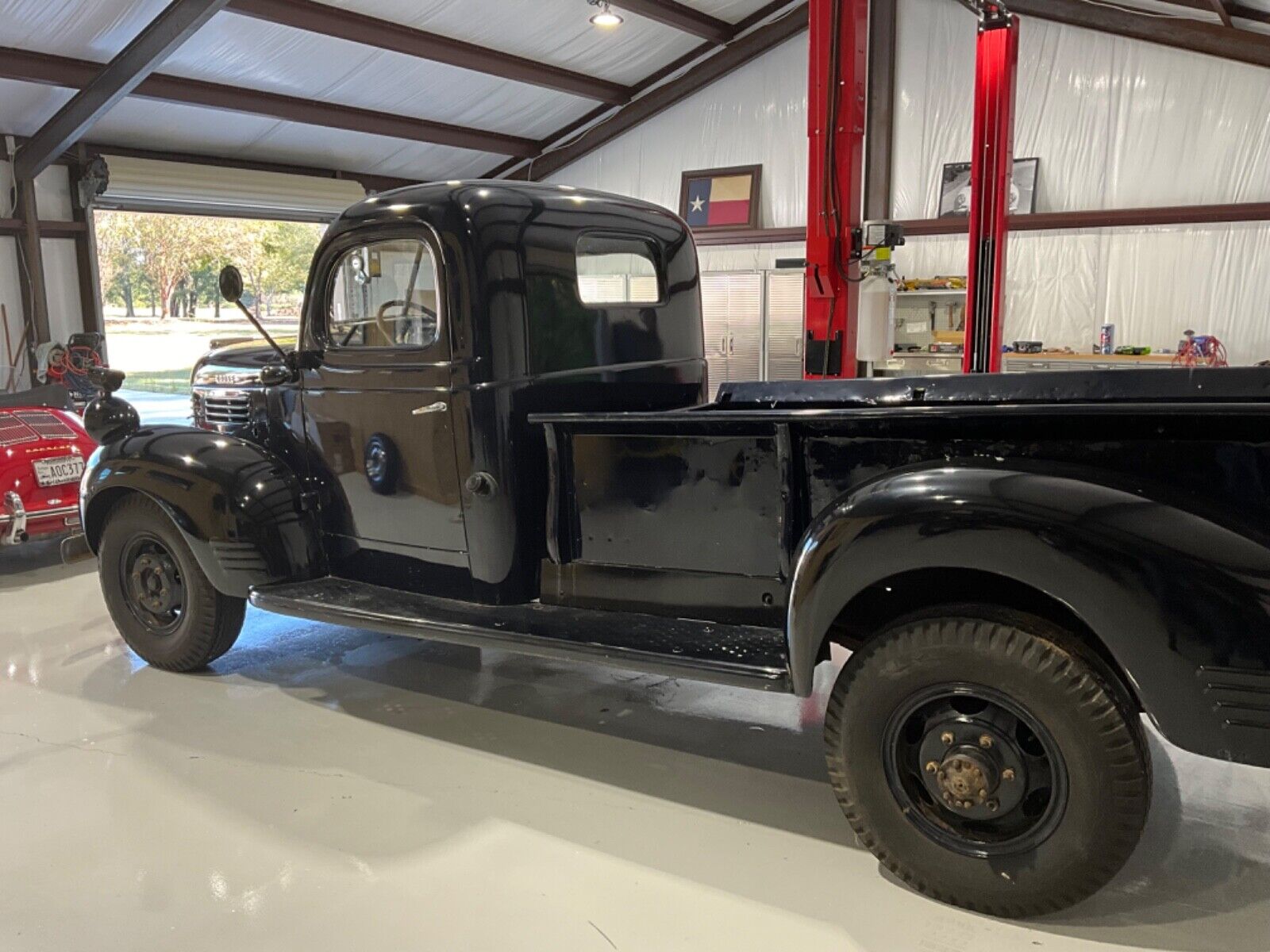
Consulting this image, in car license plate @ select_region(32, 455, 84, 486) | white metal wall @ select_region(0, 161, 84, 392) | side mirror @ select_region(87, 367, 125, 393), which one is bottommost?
car license plate @ select_region(32, 455, 84, 486)

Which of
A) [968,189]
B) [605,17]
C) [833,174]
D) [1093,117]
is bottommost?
[833,174]

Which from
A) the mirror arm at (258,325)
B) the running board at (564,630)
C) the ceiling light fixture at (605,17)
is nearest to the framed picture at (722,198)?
the ceiling light fixture at (605,17)

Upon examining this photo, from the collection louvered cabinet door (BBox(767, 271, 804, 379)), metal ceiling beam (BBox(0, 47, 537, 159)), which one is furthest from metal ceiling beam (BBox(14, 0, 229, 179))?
louvered cabinet door (BBox(767, 271, 804, 379))

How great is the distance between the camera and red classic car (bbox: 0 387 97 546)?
5.35 m

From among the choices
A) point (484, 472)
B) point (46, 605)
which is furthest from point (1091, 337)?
point (46, 605)

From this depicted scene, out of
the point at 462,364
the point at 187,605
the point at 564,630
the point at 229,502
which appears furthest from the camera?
the point at 187,605

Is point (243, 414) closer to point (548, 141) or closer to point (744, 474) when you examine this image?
point (744, 474)

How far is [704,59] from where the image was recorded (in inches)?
474

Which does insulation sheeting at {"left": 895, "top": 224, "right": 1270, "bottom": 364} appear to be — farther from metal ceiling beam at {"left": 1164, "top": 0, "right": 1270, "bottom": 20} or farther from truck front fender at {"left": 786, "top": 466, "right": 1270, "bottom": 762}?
truck front fender at {"left": 786, "top": 466, "right": 1270, "bottom": 762}

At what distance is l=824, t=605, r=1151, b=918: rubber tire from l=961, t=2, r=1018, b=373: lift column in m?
4.71

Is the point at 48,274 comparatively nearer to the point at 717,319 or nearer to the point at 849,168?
the point at 717,319

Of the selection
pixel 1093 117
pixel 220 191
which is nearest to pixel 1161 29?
pixel 1093 117

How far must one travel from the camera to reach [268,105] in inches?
392

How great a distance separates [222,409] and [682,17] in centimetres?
852
